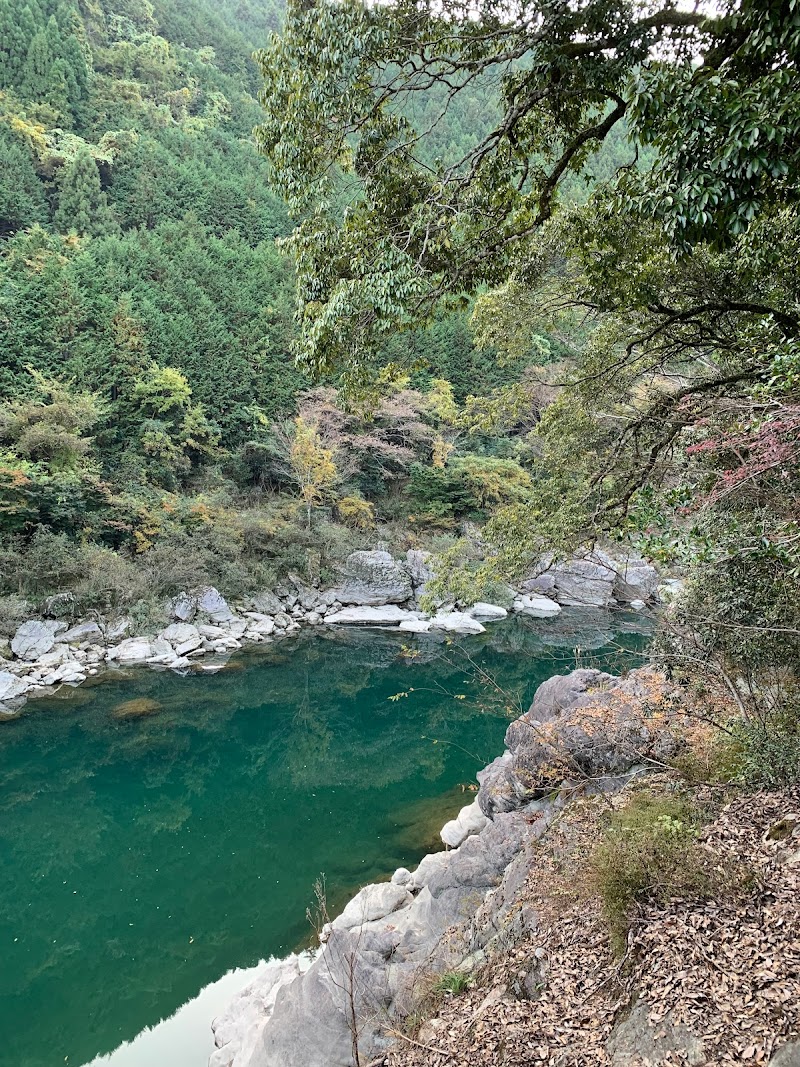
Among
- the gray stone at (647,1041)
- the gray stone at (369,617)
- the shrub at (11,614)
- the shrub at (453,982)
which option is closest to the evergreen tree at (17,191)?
the shrub at (11,614)

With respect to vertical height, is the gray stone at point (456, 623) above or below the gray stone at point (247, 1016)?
above

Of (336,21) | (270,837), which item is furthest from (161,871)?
(336,21)

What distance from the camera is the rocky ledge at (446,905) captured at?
3697 mm

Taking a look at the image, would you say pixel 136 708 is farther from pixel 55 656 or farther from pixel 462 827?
pixel 462 827

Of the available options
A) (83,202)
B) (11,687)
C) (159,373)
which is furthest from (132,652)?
(83,202)

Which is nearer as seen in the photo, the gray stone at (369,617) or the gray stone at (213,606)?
the gray stone at (213,606)

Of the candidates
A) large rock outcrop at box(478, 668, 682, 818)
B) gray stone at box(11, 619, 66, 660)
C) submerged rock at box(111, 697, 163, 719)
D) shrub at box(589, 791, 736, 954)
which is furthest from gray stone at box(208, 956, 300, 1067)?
gray stone at box(11, 619, 66, 660)

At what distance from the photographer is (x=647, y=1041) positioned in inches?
87.6

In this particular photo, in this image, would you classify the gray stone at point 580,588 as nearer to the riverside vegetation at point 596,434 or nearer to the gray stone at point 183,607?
the riverside vegetation at point 596,434

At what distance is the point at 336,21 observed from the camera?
133 inches

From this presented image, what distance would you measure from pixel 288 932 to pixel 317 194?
263 inches

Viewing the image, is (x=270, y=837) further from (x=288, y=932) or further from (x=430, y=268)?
(x=430, y=268)

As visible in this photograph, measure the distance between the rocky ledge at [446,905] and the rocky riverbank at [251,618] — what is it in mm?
3938

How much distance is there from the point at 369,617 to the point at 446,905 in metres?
11.9
